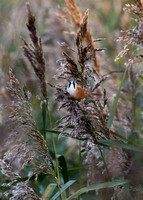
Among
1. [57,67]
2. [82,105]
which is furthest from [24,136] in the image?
[57,67]

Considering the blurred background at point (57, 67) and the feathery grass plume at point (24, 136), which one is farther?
the blurred background at point (57, 67)

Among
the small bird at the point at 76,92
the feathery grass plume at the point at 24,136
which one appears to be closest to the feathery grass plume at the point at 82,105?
the small bird at the point at 76,92

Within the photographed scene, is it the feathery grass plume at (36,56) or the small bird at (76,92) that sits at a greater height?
the feathery grass plume at (36,56)

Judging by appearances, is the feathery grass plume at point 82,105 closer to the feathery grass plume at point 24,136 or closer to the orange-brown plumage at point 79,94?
the orange-brown plumage at point 79,94

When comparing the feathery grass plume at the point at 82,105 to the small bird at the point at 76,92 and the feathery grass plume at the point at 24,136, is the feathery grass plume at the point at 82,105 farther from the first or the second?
the feathery grass plume at the point at 24,136

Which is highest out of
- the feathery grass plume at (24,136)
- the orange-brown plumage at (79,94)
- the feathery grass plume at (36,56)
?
the feathery grass plume at (36,56)

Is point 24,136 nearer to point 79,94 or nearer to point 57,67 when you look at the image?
point 79,94

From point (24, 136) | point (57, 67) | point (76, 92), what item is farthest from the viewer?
point (57, 67)

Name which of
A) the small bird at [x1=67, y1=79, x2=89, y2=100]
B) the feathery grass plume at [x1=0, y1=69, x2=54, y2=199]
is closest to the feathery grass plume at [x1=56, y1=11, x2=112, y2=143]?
the small bird at [x1=67, y1=79, x2=89, y2=100]

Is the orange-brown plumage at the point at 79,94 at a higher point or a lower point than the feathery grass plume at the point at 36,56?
lower

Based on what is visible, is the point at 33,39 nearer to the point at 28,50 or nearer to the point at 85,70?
the point at 28,50

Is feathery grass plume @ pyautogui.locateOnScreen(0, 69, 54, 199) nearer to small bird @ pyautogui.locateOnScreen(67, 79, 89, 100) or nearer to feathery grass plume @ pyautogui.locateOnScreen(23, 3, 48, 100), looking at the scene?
feathery grass plume @ pyautogui.locateOnScreen(23, 3, 48, 100)

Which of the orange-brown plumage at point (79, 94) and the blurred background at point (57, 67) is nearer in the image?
the orange-brown plumage at point (79, 94)

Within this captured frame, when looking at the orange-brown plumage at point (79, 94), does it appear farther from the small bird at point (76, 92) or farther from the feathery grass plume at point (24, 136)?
the feathery grass plume at point (24, 136)
